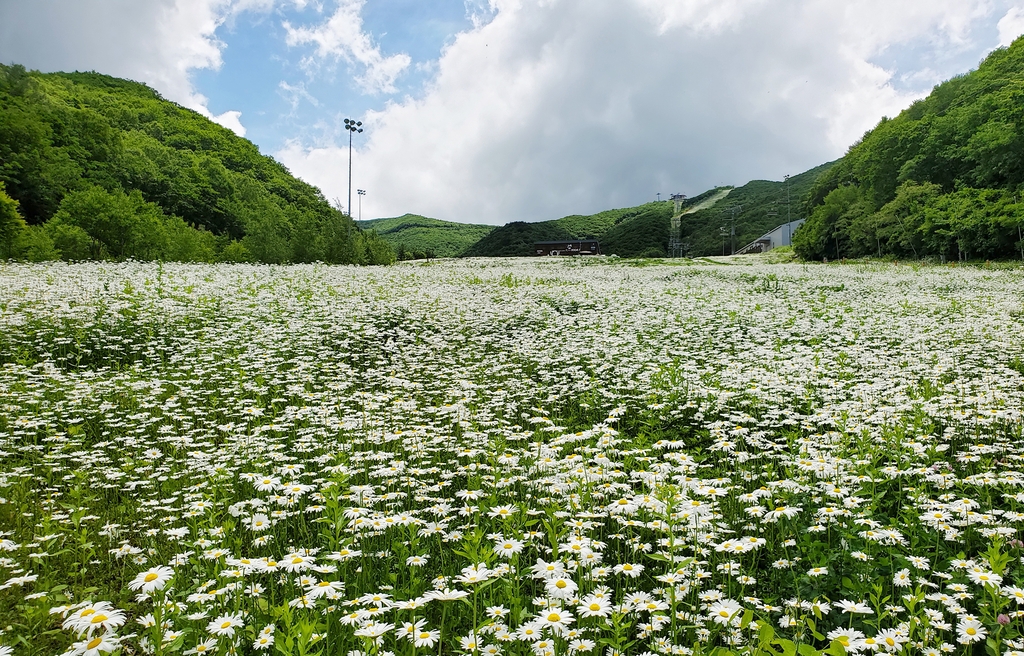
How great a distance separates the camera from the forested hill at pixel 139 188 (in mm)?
33375

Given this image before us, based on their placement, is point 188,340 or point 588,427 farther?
point 188,340

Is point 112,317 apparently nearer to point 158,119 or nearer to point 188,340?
point 188,340

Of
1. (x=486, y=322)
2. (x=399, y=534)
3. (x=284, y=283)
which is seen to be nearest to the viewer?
(x=399, y=534)

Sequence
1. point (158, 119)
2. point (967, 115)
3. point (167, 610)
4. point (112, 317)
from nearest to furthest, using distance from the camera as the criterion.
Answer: point (167, 610) → point (112, 317) → point (967, 115) → point (158, 119)

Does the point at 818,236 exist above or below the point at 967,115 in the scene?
below

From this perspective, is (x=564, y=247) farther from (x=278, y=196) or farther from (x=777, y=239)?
(x=278, y=196)

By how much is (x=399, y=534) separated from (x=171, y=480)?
2517 millimetres

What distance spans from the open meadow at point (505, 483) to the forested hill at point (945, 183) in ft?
127

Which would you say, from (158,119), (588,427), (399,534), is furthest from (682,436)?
(158,119)

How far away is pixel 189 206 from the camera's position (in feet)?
269

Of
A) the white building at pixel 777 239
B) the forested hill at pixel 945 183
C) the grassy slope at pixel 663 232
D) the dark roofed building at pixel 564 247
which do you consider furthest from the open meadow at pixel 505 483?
the grassy slope at pixel 663 232

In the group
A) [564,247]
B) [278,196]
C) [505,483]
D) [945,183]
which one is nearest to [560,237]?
[564,247]

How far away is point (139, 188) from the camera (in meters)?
74.6

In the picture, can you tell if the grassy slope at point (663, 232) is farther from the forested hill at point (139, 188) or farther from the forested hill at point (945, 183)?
the forested hill at point (945, 183)
